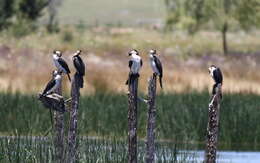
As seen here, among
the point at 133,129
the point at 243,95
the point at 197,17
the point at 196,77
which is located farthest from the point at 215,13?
the point at 133,129

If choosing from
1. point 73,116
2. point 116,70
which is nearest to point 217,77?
point 73,116

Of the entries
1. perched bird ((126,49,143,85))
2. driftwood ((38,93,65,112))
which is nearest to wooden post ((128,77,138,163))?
perched bird ((126,49,143,85))

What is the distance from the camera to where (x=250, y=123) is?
1184 inches

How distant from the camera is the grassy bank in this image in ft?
97.3

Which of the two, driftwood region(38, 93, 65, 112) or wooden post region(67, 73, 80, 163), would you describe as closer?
driftwood region(38, 93, 65, 112)

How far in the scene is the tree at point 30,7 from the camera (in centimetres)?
7438

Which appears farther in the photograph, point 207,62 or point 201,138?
point 207,62

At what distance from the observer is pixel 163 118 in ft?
101

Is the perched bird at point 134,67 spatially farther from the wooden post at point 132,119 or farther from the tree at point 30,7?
the tree at point 30,7

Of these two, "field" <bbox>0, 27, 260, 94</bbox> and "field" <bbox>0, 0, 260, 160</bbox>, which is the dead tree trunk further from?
"field" <bbox>0, 27, 260, 94</bbox>

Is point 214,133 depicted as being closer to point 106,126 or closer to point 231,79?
point 106,126

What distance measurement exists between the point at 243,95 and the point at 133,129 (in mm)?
15616

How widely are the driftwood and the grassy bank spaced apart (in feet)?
33.6

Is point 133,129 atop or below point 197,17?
below
